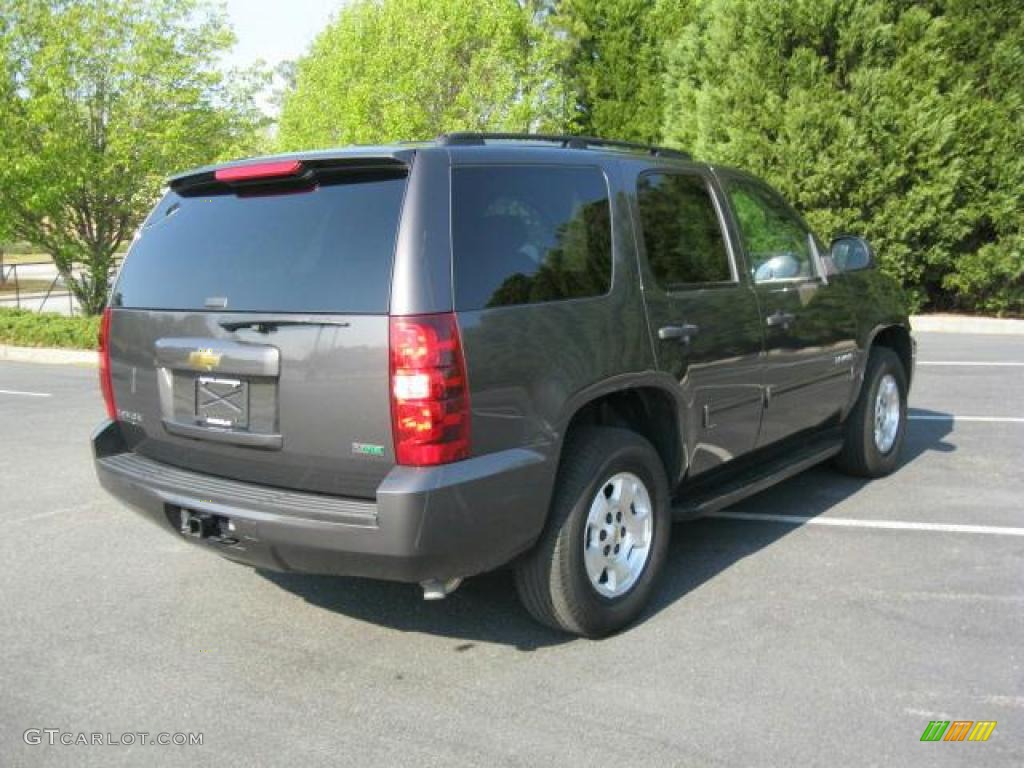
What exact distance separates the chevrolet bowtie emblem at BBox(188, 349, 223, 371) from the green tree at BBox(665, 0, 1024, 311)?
14069 mm

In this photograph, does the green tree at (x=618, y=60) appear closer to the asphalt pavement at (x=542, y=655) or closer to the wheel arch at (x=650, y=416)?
the asphalt pavement at (x=542, y=655)

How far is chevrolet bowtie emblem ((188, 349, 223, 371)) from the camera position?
3416 mm

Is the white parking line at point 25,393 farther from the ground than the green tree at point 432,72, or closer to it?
closer to it

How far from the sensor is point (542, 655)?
3.66 meters

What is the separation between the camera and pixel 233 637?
12.7 ft

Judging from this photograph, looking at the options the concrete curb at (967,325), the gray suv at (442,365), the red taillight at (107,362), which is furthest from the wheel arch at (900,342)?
the concrete curb at (967,325)

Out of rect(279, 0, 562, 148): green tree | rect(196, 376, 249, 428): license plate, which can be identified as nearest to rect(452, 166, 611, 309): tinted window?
rect(196, 376, 249, 428): license plate

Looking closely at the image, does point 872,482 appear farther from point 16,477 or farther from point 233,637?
point 16,477

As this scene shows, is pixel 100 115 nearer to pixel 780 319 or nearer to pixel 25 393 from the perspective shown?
pixel 25 393

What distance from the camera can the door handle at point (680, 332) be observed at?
3.97 meters

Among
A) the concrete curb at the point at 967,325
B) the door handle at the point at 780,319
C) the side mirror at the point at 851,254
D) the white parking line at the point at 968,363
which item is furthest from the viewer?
the concrete curb at the point at 967,325

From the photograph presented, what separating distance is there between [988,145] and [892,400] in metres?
11.4

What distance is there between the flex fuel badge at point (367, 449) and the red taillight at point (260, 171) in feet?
3.39

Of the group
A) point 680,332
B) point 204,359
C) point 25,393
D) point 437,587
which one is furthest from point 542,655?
point 25,393
